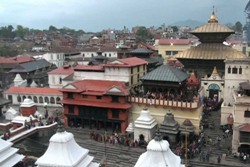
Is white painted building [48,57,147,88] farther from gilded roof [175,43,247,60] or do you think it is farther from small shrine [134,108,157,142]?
small shrine [134,108,157,142]

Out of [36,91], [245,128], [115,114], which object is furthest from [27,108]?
[245,128]

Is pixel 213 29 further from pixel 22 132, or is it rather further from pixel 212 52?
pixel 22 132

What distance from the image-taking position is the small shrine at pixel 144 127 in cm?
2992

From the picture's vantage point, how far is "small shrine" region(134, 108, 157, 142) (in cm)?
2992

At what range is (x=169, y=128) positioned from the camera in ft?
95.7

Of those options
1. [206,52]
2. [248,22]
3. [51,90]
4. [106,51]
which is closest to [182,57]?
[206,52]

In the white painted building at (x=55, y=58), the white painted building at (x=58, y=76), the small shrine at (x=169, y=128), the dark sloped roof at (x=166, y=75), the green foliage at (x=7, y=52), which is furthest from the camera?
the green foliage at (x=7, y=52)

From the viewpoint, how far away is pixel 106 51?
7944cm

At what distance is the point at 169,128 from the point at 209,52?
15.5m

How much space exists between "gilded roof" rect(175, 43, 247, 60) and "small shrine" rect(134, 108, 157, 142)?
1355 centimetres

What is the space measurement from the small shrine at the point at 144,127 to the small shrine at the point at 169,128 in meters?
1.20

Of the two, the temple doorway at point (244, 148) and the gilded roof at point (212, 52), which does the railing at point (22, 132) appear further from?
the gilded roof at point (212, 52)

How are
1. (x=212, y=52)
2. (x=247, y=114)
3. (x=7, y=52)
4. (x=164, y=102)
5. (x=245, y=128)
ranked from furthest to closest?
(x=7, y=52) < (x=212, y=52) < (x=164, y=102) < (x=247, y=114) < (x=245, y=128)

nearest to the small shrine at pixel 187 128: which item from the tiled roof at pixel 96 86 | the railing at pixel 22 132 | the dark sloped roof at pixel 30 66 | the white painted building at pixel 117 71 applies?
the tiled roof at pixel 96 86
